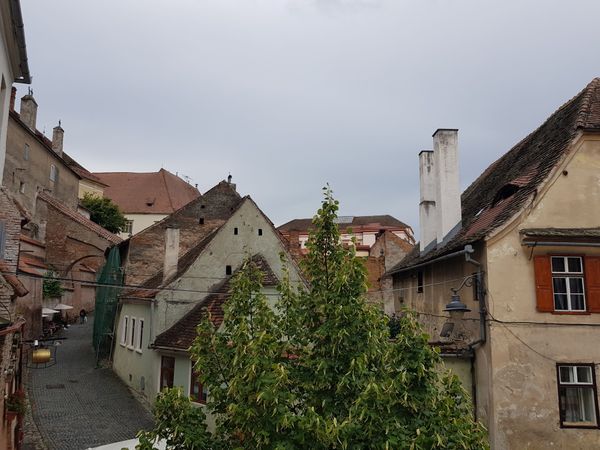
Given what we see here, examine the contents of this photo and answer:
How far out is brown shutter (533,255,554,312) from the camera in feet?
40.2

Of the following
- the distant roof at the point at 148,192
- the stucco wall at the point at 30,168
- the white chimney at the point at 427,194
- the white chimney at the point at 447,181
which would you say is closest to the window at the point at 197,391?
the white chimney at the point at 427,194

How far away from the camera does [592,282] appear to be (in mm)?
12227

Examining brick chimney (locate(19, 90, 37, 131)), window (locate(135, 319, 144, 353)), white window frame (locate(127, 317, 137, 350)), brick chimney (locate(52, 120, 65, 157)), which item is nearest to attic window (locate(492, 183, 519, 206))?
window (locate(135, 319, 144, 353))

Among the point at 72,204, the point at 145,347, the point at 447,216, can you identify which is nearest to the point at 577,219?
the point at 447,216

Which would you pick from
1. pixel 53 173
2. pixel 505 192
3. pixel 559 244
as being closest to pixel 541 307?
pixel 559 244

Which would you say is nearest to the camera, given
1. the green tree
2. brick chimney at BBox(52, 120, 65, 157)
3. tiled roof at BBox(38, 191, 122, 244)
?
tiled roof at BBox(38, 191, 122, 244)

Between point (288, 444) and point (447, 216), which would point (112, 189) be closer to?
point (447, 216)

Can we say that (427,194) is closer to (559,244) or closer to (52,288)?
(559,244)

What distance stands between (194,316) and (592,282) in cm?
1282

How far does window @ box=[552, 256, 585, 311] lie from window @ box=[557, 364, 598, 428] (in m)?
1.45

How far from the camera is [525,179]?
13734 millimetres

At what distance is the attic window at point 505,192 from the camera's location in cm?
1415

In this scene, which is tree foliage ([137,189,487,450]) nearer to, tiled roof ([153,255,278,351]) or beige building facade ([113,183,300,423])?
beige building facade ([113,183,300,423])

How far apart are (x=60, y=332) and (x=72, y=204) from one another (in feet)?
62.9
